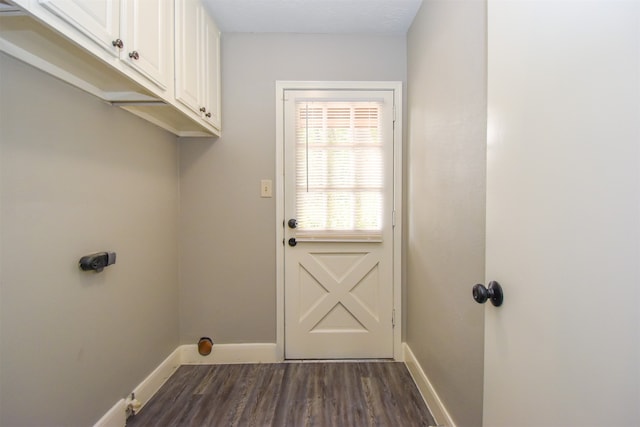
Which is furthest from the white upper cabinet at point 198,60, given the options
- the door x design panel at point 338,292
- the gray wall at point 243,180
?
the door x design panel at point 338,292

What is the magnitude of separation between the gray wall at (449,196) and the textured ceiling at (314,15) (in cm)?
16

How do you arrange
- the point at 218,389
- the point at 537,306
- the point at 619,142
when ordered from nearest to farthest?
the point at 619,142, the point at 537,306, the point at 218,389

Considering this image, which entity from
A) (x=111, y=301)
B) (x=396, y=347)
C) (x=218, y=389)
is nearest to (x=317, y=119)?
(x=111, y=301)

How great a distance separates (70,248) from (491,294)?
1.63 m

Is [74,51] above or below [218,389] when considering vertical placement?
above

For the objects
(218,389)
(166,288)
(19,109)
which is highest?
(19,109)

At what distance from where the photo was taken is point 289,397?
1740 millimetres

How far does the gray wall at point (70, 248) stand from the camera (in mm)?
977

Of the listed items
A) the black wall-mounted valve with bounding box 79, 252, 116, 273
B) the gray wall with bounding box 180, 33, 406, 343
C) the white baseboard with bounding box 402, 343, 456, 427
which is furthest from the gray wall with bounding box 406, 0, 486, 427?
the black wall-mounted valve with bounding box 79, 252, 116, 273

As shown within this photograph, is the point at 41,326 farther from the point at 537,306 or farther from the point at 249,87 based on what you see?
the point at 249,87

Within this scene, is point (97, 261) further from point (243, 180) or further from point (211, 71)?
point (211, 71)

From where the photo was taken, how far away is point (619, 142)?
1.58 ft

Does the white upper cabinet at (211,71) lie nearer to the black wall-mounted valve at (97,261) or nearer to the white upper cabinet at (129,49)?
the white upper cabinet at (129,49)

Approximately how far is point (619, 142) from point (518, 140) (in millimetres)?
262
